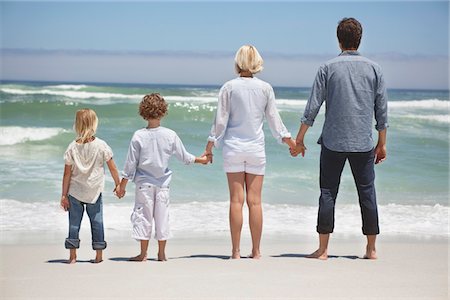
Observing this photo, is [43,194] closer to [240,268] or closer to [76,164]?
[76,164]

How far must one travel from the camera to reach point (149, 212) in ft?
18.4

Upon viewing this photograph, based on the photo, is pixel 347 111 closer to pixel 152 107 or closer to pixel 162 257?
pixel 152 107

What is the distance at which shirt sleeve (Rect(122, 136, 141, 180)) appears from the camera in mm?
5508

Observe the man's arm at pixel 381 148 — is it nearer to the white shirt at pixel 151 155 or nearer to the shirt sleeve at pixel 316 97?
the shirt sleeve at pixel 316 97

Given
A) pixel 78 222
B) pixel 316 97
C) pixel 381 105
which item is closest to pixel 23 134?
pixel 78 222

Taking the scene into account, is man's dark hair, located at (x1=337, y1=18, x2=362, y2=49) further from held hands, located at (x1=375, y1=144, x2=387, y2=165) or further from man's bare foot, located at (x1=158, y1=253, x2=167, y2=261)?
man's bare foot, located at (x1=158, y1=253, x2=167, y2=261)

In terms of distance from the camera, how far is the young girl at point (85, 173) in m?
5.45

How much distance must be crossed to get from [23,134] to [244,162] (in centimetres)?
1107

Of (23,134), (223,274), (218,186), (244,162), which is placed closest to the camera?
(223,274)

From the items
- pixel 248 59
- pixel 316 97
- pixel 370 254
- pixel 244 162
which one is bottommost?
pixel 370 254

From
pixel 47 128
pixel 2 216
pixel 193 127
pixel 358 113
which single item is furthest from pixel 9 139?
pixel 358 113

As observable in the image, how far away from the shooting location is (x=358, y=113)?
548cm

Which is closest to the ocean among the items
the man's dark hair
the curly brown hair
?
the curly brown hair

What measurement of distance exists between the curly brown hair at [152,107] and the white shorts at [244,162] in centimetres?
54
